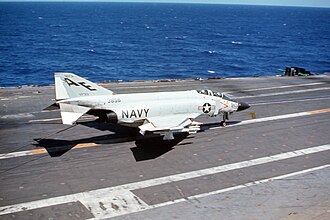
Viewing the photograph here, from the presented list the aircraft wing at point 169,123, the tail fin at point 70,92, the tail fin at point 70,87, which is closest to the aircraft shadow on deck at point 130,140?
the aircraft wing at point 169,123

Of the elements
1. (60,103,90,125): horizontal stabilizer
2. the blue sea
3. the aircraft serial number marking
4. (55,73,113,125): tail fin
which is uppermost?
(55,73,113,125): tail fin

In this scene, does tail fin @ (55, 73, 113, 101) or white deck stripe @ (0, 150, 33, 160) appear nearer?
white deck stripe @ (0, 150, 33, 160)

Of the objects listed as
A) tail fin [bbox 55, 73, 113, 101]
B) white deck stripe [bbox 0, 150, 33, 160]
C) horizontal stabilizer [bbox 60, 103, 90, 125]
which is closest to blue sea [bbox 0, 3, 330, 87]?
tail fin [bbox 55, 73, 113, 101]

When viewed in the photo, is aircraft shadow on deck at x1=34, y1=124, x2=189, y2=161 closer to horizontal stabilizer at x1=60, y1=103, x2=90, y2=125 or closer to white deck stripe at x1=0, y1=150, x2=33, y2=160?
white deck stripe at x1=0, y1=150, x2=33, y2=160

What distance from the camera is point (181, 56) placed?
105 m

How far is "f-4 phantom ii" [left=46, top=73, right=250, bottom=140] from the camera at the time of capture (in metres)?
23.1

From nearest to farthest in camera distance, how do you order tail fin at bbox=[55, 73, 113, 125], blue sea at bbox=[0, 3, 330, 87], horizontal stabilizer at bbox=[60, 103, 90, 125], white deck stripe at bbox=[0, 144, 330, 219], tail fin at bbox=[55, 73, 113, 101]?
1. white deck stripe at bbox=[0, 144, 330, 219]
2. horizontal stabilizer at bbox=[60, 103, 90, 125]
3. tail fin at bbox=[55, 73, 113, 125]
4. tail fin at bbox=[55, 73, 113, 101]
5. blue sea at bbox=[0, 3, 330, 87]

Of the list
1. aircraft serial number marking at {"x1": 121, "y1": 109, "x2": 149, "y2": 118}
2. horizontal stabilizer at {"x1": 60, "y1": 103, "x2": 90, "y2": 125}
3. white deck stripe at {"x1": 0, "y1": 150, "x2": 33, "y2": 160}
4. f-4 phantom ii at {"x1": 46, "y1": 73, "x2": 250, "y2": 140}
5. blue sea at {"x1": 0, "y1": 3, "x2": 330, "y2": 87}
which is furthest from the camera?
blue sea at {"x1": 0, "y1": 3, "x2": 330, "y2": 87}

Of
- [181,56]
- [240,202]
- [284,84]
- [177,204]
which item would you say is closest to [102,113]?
[177,204]

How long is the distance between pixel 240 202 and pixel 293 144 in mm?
10285

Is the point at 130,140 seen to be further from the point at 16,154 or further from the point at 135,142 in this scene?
the point at 16,154

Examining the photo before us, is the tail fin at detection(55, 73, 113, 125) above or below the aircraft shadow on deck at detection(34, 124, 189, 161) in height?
above

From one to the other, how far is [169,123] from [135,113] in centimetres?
238

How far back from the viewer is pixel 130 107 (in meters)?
24.3
